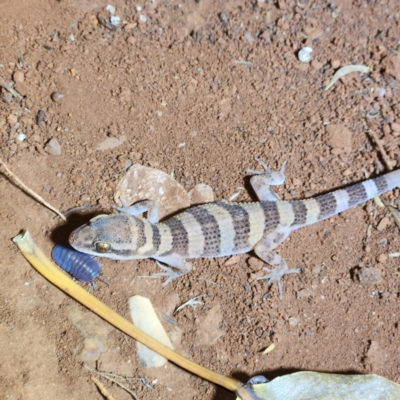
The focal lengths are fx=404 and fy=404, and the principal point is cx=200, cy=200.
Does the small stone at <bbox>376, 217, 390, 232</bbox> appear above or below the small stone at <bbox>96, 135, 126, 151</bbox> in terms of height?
below

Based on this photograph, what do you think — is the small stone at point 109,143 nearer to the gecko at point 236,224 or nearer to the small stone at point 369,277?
the gecko at point 236,224

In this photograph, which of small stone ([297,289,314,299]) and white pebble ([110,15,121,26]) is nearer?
small stone ([297,289,314,299])

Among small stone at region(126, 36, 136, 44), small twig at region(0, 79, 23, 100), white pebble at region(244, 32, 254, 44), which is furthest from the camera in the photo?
white pebble at region(244, 32, 254, 44)

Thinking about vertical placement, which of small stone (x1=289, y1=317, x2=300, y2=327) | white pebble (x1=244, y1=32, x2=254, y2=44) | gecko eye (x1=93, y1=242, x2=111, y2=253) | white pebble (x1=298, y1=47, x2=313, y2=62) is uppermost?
white pebble (x1=244, y1=32, x2=254, y2=44)

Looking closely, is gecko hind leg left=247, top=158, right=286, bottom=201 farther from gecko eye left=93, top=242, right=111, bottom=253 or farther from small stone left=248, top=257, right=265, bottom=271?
gecko eye left=93, top=242, right=111, bottom=253

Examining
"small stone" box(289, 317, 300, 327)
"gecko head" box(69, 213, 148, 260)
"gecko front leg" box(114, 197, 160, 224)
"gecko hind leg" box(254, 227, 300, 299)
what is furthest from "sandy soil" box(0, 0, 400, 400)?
"gecko head" box(69, 213, 148, 260)

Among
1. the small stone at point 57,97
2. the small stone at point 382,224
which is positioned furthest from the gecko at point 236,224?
the small stone at point 57,97

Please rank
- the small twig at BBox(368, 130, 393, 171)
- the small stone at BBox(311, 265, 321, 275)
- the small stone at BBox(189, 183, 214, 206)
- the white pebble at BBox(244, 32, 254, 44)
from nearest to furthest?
1. the small stone at BBox(311, 265, 321, 275)
2. the small stone at BBox(189, 183, 214, 206)
3. the small twig at BBox(368, 130, 393, 171)
4. the white pebble at BBox(244, 32, 254, 44)

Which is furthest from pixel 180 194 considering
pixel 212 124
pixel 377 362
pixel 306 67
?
pixel 377 362
